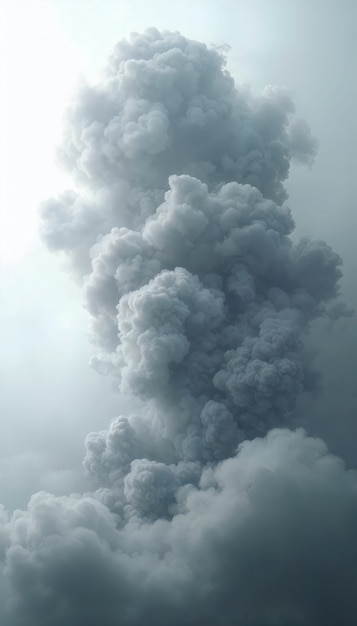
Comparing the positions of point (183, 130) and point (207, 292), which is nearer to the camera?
point (207, 292)

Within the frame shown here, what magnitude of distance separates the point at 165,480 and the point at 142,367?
5.82 m

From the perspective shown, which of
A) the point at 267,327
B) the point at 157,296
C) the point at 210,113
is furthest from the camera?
the point at 210,113

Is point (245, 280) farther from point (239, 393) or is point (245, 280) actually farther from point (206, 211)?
point (239, 393)

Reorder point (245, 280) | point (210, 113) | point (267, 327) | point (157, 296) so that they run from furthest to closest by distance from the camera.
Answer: point (210, 113) → point (245, 280) → point (267, 327) → point (157, 296)

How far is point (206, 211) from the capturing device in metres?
31.3

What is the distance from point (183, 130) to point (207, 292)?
11.7 meters

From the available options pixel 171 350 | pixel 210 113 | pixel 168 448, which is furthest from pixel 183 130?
pixel 168 448

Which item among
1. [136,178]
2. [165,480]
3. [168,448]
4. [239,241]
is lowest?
[165,480]

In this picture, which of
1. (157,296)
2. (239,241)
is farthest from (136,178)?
(157,296)

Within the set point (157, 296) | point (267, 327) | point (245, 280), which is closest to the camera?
point (157, 296)

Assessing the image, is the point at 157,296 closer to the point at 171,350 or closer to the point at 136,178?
the point at 171,350

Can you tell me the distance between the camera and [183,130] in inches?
1383

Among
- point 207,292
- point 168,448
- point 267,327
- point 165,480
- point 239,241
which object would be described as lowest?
point 165,480

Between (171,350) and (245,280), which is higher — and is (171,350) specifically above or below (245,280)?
below
